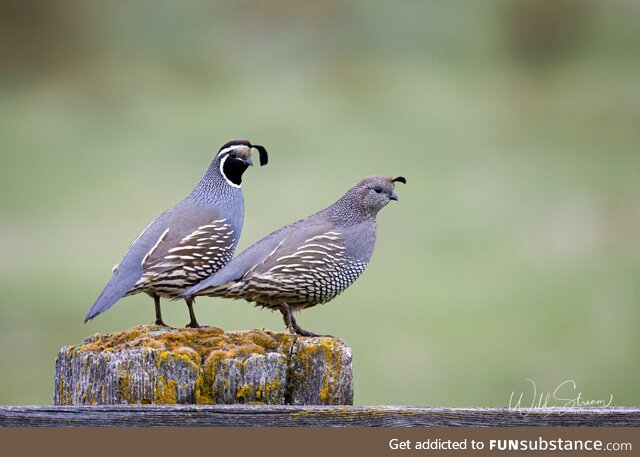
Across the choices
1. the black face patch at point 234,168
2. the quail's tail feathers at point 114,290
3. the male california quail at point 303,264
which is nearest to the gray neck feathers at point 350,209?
the male california quail at point 303,264

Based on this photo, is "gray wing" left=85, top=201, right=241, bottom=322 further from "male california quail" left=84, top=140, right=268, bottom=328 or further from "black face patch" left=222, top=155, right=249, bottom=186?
"black face patch" left=222, top=155, right=249, bottom=186

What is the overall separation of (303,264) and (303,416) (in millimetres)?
1335

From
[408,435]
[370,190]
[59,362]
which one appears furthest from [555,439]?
[370,190]

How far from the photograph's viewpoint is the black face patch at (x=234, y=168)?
14.9 ft

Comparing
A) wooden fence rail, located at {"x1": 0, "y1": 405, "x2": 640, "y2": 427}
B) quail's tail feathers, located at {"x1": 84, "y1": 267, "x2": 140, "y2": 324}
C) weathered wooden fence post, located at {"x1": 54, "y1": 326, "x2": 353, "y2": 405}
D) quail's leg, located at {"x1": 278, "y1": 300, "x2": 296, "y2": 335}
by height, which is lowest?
wooden fence rail, located at {"x1": 0, "y1": 405, "x2": 640, "y2": 427}

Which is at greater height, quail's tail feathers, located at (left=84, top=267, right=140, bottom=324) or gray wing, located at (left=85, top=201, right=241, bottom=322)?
gray wing, located at (left=85, top=201, right=241, bottom=322)

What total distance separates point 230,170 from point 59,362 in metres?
1.62

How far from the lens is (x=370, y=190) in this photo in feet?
14.1

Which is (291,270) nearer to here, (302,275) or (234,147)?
(302,275)

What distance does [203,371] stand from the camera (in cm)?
301

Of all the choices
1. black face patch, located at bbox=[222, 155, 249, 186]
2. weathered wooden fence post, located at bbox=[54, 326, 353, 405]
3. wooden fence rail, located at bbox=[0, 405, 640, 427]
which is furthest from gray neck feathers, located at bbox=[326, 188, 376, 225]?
wooden fence rail, located at bbox=[0, 405, 640, 427]

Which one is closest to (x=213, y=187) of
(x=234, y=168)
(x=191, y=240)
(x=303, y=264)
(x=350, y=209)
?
(x=234, y=168)

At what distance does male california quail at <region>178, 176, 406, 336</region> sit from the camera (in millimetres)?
4039

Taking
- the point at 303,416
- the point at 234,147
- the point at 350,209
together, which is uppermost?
the point at 234,147
